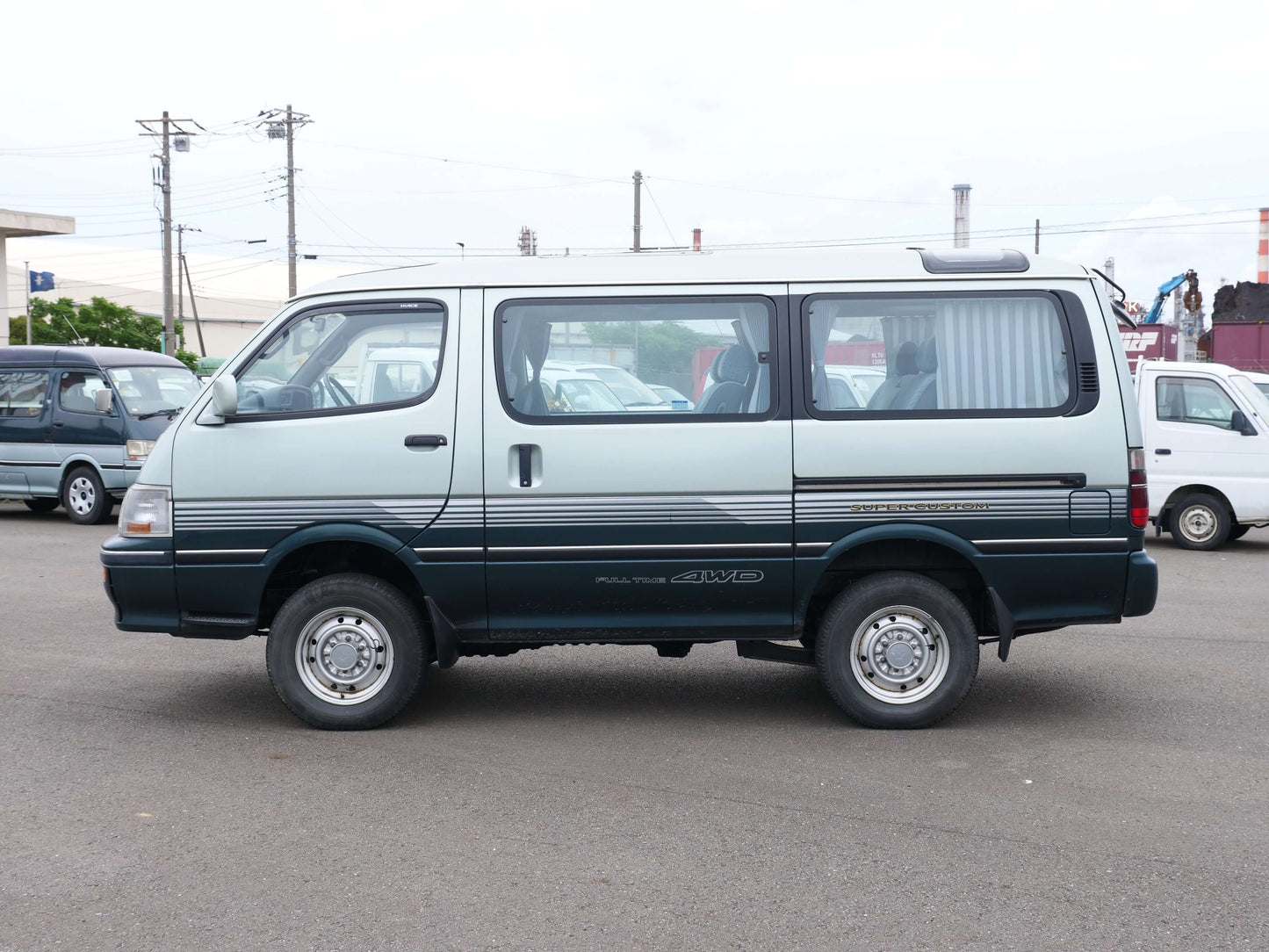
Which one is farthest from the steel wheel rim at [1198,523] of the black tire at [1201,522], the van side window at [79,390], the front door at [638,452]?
the van side window at [79,390]

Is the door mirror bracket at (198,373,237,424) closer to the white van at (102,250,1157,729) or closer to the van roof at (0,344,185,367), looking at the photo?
the white van at (102,250,1157,729)

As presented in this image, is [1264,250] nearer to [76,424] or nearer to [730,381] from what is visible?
[76,424]

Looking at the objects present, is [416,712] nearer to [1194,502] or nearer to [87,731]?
[87,731]

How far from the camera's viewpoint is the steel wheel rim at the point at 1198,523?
1273cm

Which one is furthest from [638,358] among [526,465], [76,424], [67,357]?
[67,357]

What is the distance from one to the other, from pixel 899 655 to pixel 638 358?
185cm

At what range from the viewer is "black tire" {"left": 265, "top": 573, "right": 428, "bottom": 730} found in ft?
19.9

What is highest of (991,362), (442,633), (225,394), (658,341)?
(658,341)

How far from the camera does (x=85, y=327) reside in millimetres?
53406

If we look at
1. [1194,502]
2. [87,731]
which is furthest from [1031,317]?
[1194,502]

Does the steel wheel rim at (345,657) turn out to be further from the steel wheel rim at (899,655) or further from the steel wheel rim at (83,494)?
the steel wheel rim at (83,494)

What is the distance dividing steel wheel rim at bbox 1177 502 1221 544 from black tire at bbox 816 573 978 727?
7.67 metres

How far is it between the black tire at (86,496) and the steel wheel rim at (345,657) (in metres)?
10.8

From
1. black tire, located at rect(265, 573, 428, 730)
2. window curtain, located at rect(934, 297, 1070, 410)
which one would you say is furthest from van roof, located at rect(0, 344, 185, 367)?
window curtain, located at rect(934, 297, 1070, 410)
